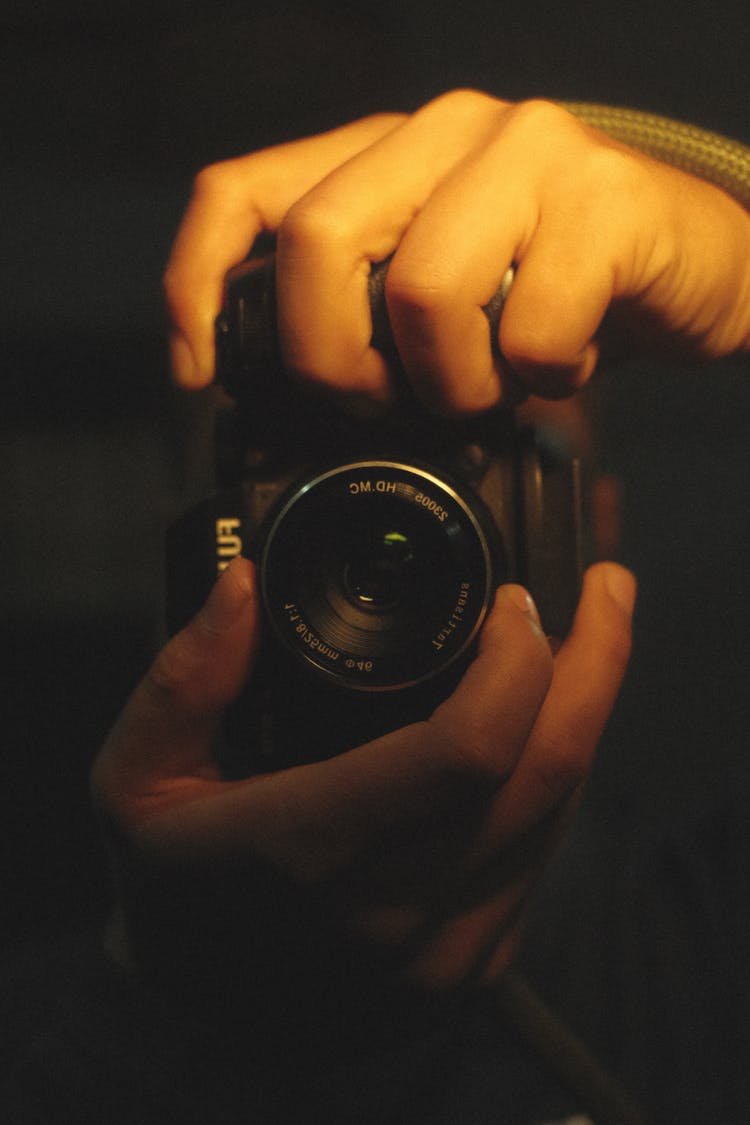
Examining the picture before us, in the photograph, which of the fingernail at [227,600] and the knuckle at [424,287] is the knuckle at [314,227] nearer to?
the knuckle at [424,287]

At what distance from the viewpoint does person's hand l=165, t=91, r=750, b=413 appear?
40 centimetres

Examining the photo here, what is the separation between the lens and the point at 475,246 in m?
0.40

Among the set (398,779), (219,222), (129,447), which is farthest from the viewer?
(129,447)

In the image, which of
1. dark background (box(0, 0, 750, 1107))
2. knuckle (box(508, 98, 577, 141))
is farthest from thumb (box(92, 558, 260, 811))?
dark background (box(0, 0, 750, 1107))

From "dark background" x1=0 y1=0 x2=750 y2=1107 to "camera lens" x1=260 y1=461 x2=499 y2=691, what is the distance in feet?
1.81

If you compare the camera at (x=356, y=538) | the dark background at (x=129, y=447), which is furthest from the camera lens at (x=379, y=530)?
the dark background at (x=129, y=447)

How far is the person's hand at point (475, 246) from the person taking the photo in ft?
1.31

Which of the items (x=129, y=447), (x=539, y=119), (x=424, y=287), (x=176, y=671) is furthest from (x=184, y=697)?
(x=129, y=447)

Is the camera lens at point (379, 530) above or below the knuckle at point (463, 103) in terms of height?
below

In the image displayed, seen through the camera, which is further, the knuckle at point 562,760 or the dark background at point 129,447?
the dark background at point 129,447

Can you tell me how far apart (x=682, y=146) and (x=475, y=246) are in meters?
0.20

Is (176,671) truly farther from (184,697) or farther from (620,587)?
(620,587)

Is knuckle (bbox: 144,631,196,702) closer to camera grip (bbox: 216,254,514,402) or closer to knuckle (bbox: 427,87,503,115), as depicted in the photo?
camera grip (bbox: 216,254,514,402)

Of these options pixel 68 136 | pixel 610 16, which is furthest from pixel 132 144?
pixel 610 16
